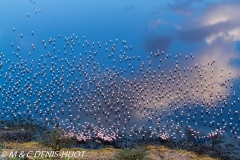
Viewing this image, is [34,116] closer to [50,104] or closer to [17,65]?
[50,104]

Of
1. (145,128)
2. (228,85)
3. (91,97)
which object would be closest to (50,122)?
(91,97)

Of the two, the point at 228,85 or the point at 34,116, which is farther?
the point at 228,85

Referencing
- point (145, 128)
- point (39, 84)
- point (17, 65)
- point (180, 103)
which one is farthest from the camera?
point (17, 65)

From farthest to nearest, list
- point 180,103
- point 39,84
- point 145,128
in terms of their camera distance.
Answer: point 39,84, point 180,103, point 145,128

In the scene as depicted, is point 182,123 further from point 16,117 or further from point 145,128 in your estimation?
point 16,117

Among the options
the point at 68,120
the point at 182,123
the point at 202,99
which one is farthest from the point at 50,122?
the point at 202,99

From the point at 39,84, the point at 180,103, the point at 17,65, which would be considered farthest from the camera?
the point at 17,65

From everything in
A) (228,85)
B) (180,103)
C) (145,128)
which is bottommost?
(145,128)

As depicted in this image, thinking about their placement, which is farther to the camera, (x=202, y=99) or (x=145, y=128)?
(x=202, y=99)

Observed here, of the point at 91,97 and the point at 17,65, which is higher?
the point at 17,65
